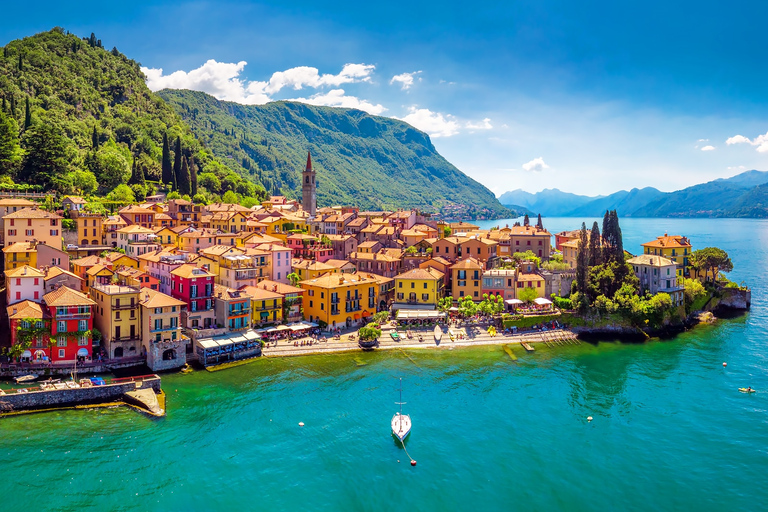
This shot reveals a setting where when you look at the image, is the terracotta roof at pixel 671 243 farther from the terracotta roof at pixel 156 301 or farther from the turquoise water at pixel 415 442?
the terracotta roof at pixel 156 301

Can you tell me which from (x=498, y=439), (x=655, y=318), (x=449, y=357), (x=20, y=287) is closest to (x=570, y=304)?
(x=655, y=318)

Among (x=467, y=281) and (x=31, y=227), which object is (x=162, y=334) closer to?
(x=31, y=227)

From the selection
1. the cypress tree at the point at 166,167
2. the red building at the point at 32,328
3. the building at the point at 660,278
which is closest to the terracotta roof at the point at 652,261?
the building at the point at 660,278

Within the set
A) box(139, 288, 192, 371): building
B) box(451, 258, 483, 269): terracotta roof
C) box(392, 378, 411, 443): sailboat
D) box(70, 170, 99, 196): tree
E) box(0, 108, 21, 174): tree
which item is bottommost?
box(392, 378, 411, 443): sailboat

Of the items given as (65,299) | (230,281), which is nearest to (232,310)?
(230,281)

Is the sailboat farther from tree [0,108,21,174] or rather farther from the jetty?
tree [0,108,21,174]

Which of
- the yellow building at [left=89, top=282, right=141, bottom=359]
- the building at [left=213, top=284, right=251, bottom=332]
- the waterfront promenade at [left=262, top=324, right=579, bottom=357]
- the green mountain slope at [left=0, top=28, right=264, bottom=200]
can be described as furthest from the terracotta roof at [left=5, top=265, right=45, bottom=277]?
the green mountain slope at [left=0, top=28, right=264, bottom=200]

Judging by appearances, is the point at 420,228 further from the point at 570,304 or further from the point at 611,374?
the point at 611,374
